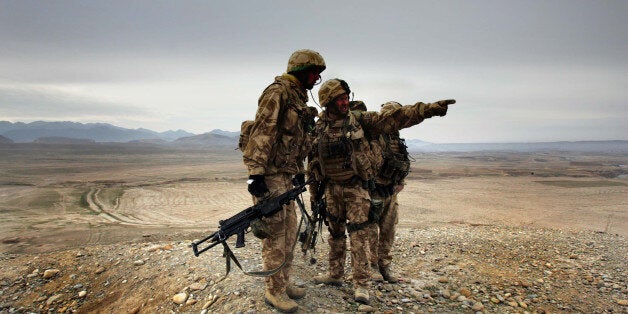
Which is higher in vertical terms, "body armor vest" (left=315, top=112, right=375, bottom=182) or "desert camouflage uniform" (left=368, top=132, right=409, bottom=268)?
"body armor vest" (left=315, top=112, right=375, bottom=182)

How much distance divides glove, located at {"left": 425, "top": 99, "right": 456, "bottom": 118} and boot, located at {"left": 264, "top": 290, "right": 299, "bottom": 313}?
2696 mm

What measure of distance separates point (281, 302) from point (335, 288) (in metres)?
1.14

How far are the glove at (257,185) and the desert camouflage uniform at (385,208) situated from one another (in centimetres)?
221

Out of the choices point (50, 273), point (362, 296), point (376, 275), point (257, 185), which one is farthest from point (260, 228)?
point (50, 273)

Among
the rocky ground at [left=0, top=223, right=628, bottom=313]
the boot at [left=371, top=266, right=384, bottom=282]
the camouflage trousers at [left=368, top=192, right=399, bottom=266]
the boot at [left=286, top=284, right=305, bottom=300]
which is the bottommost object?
the rocky ground at [left=0, top=223, right=628, bottom=313]

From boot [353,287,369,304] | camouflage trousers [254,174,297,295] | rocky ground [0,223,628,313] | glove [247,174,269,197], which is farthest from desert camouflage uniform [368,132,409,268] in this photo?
glove [247,174,269,197]

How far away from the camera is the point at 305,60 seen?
4141mm

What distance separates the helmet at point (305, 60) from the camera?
A: 4.13 m

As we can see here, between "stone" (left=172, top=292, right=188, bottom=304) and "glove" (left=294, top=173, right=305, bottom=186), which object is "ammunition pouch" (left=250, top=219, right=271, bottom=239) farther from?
"stone" (left=172, top=292, right=188, bottom=304)

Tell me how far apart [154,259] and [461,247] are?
20.2ft

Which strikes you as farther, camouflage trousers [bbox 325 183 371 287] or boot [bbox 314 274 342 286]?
boot [bbox 314 274 342 286]

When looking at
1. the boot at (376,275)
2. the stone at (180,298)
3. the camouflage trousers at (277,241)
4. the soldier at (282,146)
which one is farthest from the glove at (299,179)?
the stone at (180,298)

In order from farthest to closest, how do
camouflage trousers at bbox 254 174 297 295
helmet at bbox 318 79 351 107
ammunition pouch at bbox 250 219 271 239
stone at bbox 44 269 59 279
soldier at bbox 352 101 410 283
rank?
stone at bbox 44 269 59 279, soldier at bbox 352 101 410 283, helmet at bbox 318 79 351 107, camouflage trousers at bbox 254 174 297 295, ammunition pouch at bbox 250 219 271 239

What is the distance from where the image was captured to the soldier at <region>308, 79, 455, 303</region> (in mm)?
4598
